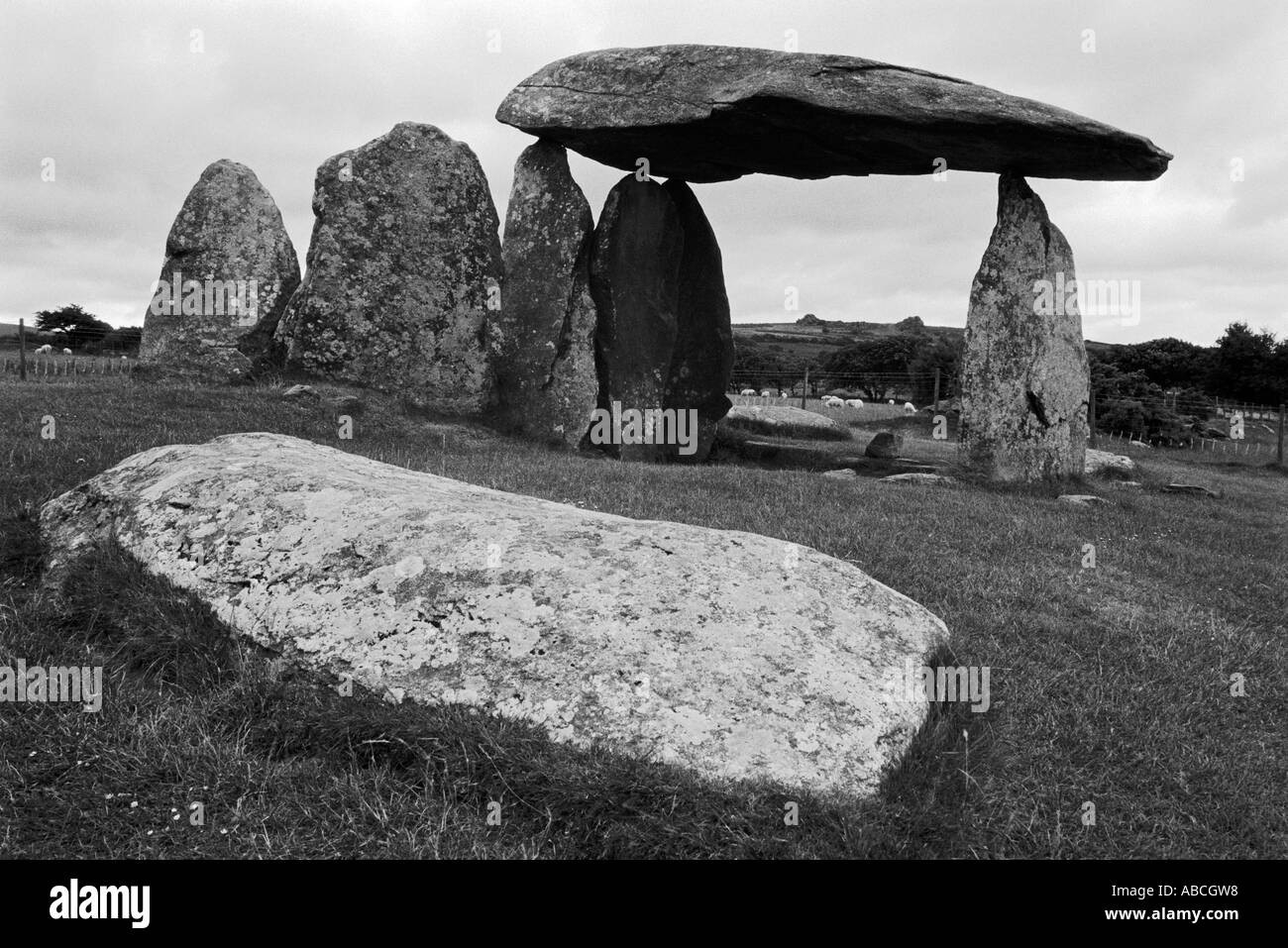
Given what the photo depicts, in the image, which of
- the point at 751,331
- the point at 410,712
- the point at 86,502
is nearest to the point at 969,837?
the point at 410,712

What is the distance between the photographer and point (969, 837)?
4230 mm

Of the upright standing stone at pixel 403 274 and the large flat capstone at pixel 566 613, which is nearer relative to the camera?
the large flat capstone at pixel 566 613

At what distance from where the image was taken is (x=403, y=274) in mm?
15266

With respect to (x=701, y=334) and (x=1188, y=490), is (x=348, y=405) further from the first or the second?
(x=1188, y=490)

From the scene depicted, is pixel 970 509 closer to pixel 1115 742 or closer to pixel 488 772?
pixel 1115 742

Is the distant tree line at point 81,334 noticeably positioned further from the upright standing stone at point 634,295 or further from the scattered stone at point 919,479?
the scattered stone at point 919,479

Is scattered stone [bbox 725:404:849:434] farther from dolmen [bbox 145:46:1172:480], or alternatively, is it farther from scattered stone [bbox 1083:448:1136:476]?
scattered stone [bbox 1083:448:1136:476]

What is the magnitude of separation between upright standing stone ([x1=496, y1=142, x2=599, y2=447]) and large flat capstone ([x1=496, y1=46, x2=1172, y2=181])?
782 millimetres

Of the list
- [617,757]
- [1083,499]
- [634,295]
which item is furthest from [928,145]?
[617,757]

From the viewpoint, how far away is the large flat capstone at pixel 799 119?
1415 cm

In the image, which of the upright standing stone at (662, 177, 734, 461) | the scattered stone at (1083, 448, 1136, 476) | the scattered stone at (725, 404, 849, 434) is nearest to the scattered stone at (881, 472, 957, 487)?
the scattered stone at (1083, 448, 1136, 476)

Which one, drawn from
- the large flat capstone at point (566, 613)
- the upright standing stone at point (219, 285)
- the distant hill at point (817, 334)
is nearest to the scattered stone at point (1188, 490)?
the large flat capstone at point (566, 613)

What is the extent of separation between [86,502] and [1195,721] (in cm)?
674

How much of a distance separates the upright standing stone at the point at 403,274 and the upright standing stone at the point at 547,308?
580 millimetres
